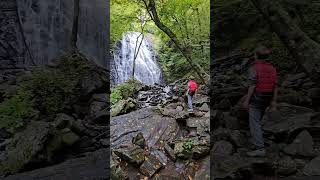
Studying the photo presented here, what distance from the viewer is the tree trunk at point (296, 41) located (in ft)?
12.4

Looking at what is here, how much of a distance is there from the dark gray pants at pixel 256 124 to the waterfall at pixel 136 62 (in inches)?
494

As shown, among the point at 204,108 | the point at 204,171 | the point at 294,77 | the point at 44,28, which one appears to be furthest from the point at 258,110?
the point at 204,108

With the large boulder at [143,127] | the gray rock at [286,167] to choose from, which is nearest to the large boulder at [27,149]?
the large boulder at [143,127]

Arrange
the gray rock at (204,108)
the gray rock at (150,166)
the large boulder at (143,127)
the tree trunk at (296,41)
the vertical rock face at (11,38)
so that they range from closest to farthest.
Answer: the tree trunk at (296,41), the gray rock at (150,166), the vertical rock face at (11,38), the large boulder at (143,127), the gray rock at (204,108)

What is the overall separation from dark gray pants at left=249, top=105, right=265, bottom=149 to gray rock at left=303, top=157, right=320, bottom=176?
24.9 inches

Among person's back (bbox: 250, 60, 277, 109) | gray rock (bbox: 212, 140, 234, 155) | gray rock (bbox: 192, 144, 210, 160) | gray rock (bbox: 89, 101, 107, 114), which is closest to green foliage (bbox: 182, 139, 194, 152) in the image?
gray rock (bbox: 192, 144, 210, 160)

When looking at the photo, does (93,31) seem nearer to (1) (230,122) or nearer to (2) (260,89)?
(1) (230,122)

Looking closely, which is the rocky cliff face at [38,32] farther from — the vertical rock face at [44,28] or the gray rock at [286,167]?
the gray rock at [286,167]

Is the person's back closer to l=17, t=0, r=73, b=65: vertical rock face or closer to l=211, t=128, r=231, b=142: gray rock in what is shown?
l=211, t=128, r=231, b=142: gray rock

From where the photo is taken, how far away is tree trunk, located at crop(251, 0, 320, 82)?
3779mm

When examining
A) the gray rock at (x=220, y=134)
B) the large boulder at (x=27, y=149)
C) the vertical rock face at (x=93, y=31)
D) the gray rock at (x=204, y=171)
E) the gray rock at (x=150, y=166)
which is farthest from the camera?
the vertical rock face at (x=93, y=31)

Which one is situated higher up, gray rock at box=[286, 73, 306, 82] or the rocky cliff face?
the rocky cliff face

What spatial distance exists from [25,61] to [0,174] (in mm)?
2539

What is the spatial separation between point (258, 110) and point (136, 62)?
13962mm
